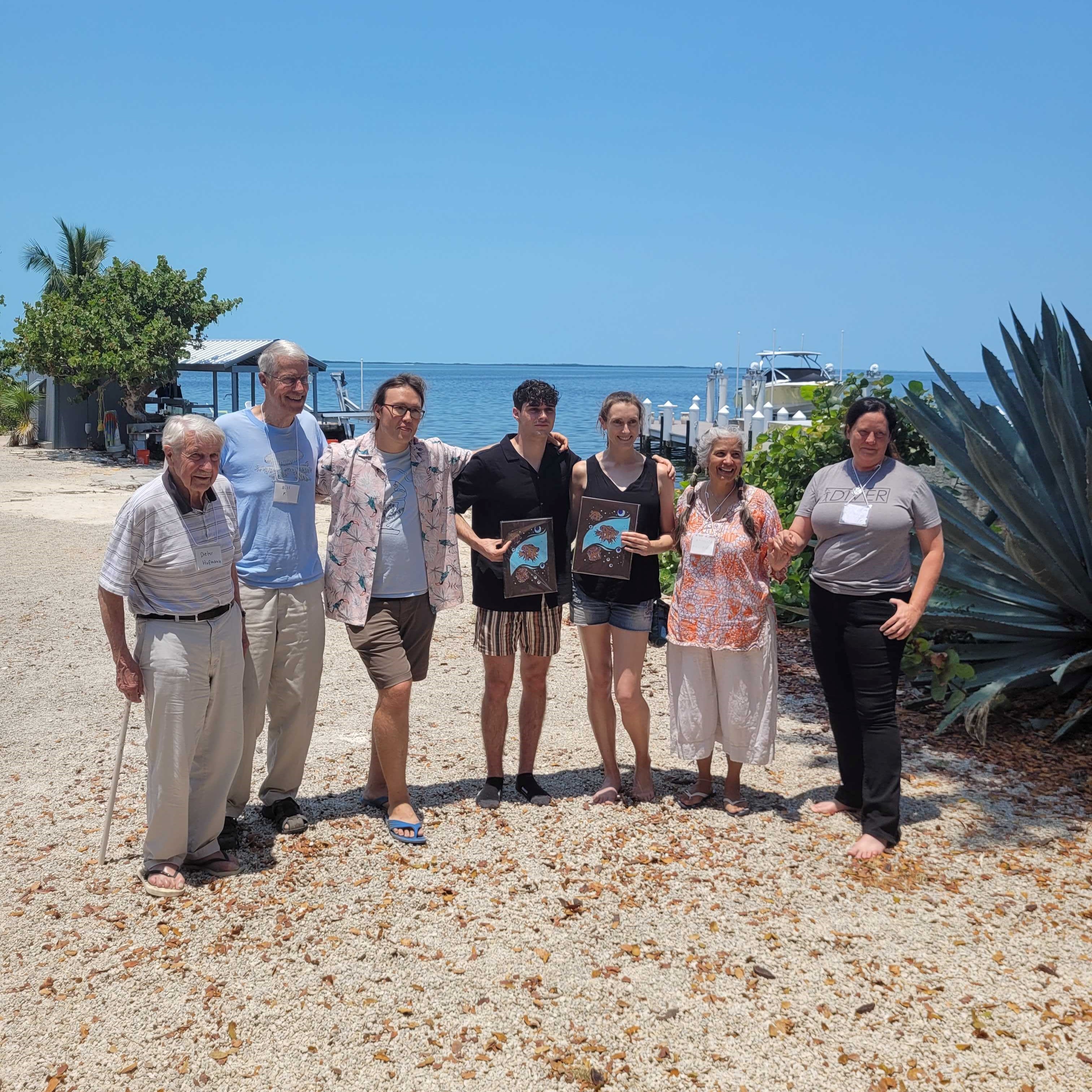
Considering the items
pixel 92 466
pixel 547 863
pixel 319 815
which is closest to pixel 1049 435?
pixel 547 863


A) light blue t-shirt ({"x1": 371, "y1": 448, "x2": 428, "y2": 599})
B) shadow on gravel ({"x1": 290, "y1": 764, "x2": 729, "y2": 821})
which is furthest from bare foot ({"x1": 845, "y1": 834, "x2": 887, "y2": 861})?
light blue t-shirt ({"x1": 371, "y1": 448, "x2": 428, "y2": 599})

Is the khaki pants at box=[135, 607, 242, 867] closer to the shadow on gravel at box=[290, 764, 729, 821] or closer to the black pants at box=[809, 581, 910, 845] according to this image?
the shadow on gravel at box=[290, 764, 729, 821]

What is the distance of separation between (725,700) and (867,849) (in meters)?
0.82

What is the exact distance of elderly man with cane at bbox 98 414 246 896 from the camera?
364 cm

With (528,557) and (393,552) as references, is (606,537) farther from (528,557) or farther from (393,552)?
(393,552)

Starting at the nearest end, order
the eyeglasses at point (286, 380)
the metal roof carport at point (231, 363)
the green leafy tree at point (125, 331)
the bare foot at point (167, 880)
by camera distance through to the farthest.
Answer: the bare foot at point (167, 880), the eyeglasses at point (286, 380), the green leafy tree at point (125, 331), the metal roof carport at point (231, 363)

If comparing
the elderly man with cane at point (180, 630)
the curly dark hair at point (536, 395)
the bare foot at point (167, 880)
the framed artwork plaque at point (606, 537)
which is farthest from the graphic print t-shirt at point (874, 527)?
the bare foot at point (167, 880)

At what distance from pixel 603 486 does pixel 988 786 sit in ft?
7.80

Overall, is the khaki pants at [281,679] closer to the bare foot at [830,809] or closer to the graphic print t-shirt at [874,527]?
the graphic print t-shirt at [874,527]

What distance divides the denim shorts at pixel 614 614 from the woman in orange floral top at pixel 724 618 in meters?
0.12

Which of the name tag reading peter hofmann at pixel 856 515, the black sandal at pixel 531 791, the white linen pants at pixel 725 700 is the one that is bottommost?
the black sandal at pixel 531 791

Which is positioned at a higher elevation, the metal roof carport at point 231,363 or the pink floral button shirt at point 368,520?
the metal roof carport at point 231,363

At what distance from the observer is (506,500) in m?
4.53

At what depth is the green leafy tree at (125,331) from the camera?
80.2 feet
